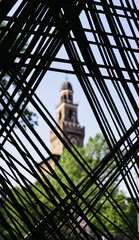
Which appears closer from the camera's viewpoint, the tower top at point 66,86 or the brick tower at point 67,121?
the brick tower at point 67,121

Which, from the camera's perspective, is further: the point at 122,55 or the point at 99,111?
the point at 99,111

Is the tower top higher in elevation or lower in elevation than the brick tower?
higher

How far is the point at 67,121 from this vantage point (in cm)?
6238

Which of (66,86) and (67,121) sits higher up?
(66,86)

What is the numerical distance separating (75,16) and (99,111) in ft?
2.28

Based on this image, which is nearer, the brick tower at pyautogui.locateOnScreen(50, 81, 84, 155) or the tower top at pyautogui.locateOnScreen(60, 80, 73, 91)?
the brick tower at pyautogui.locateOnScreen(50, 81, 84, 155)

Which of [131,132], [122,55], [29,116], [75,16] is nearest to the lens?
[75,16]

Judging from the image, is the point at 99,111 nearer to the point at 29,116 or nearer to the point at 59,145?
the point at 29,116

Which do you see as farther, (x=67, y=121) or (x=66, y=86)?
(x=66, y=86)

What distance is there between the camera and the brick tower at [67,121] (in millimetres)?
58909

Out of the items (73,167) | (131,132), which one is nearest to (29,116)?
(131,132)

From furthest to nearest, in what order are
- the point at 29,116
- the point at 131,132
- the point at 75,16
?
the point at 29,116 → the point at 131,132 → the point at 75,16

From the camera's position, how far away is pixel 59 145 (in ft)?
190

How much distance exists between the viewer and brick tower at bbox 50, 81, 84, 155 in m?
58.9
